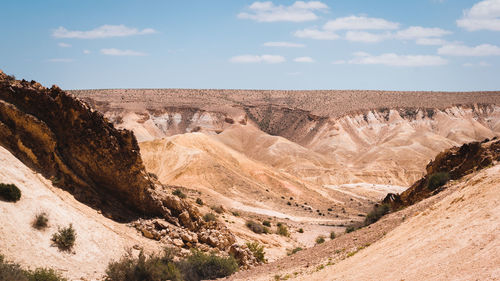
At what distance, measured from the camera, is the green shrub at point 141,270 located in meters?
13.5

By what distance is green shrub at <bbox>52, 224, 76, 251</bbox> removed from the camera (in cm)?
1370

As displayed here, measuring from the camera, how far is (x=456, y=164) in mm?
21000

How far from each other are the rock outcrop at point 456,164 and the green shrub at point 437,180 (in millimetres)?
129

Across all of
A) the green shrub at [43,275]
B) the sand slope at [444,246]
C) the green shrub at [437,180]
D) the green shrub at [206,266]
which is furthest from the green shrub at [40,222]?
the green shrub at [437,180]

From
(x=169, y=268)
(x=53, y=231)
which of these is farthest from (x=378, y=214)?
(x=53, y=231)

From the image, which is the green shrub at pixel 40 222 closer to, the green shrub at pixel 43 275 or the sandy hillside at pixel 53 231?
the sandy hillside at pixel 53 231

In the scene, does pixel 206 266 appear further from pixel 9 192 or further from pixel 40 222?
pixel 9 192

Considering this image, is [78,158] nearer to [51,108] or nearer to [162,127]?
[51,108]

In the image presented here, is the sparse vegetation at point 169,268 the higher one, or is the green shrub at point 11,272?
the green shrub at point 11,272

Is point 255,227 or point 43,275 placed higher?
point 43,275

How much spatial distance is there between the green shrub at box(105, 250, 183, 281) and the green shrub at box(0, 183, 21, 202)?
3457 millimetres

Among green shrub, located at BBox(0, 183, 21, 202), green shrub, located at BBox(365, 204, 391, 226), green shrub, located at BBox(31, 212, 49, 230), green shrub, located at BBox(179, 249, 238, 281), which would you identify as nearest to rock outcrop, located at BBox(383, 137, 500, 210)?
green shrub, located at BBox(365, 204, 391, 226)

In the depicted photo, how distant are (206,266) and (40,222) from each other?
583 centimetres

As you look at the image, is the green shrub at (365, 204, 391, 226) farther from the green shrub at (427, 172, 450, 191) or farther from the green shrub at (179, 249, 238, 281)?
the green shrub at (179, 249, 238, 281)
